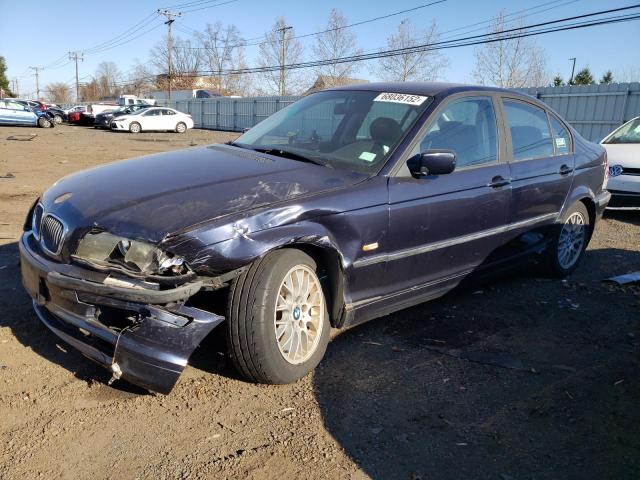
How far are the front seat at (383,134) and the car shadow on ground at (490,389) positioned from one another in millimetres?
1273

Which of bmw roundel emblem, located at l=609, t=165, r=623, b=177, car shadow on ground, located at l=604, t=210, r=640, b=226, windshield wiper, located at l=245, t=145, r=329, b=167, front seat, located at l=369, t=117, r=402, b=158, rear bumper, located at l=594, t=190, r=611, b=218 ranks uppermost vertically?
front seat, located at l=369, t=117, r=402, b=158

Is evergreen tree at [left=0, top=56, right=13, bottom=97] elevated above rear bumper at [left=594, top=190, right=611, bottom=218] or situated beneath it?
elevated above

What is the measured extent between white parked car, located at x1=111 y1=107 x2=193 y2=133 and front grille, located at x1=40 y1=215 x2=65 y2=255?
29.0 meters

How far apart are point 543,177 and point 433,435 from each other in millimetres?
2796

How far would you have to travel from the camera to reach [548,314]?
4445 mm

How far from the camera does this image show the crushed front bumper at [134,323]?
8.59ft

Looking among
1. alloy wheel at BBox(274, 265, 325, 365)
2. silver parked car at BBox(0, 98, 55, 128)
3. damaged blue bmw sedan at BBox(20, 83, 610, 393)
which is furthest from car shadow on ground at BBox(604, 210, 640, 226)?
silver parked car at BBox(0, 98, 55, 128)

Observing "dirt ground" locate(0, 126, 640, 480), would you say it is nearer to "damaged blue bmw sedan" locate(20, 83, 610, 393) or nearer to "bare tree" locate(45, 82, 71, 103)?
"damaged blue bmw sedan" locate(20, 83, 610, 393)

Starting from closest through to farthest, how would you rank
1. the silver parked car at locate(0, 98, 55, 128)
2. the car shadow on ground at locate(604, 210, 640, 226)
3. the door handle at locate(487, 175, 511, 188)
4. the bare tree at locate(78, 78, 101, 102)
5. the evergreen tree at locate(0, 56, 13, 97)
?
the door handle at locate(487, 175, 511, 188), the car shadow on ground at locate(604, 210, 640, 226), the silver parked car at locate(0, 98, 55, 128), the evergreen tree at locate(0, 56, 13, 97), the bare tree at locate(78, 78, 101, 102)

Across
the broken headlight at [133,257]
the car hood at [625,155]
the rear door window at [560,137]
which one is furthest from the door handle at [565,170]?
the car hood at [625,155]

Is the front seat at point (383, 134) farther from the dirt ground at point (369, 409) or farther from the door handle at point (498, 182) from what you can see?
the dirt ground at point (369, 409)

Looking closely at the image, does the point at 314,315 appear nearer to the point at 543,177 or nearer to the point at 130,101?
the point at 543,177

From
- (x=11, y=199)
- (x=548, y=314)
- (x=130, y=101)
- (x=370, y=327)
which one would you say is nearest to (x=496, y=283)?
(x=548, y=314)

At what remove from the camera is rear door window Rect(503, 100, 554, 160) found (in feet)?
14.8
